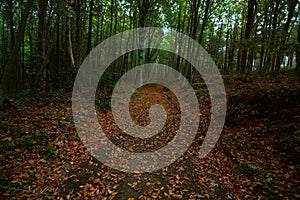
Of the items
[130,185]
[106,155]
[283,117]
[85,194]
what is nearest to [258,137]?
[283,117]

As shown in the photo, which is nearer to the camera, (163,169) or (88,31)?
(163,169)

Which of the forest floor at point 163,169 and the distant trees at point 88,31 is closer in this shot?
the forest floor at point 163,169

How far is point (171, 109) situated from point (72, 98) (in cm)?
547

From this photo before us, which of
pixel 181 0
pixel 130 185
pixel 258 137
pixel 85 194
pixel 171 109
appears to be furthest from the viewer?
pixel 181 0

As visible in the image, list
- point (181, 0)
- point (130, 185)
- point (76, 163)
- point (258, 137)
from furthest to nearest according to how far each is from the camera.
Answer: point (181, 0) → point (258, 137) → point (76, 163) → point (130, 185)

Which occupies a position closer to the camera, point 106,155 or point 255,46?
point 106,155

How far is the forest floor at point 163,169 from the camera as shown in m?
3.42

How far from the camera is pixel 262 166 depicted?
4.18m

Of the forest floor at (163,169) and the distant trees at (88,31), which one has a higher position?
the distant trees at (88,31)

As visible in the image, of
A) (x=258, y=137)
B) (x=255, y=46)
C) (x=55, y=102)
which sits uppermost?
(x=255, y=46)

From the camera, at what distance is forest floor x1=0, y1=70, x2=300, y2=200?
11.2ft

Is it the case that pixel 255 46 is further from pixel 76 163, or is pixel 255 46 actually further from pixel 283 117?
pixel 76 163

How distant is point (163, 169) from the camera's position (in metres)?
4.43

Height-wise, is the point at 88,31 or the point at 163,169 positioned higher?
the point at 88,31
